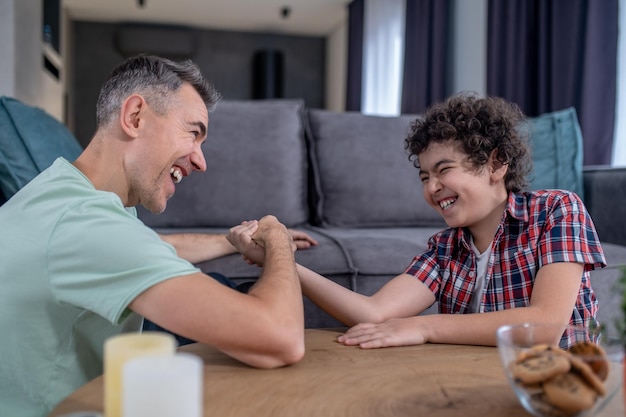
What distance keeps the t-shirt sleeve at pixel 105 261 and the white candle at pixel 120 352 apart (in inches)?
10.0

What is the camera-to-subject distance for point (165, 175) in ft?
3.86

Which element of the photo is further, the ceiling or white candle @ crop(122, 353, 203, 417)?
the ceiling

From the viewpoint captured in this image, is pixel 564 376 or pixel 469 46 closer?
pixel 564 376

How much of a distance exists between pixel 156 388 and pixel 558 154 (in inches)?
92.3

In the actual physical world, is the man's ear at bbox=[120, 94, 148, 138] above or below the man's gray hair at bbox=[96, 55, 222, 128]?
below

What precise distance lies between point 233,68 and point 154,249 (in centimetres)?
757

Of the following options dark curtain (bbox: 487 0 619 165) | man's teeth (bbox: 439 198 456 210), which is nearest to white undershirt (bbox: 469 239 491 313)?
man's teeth (bbox: 439 198 456 210)

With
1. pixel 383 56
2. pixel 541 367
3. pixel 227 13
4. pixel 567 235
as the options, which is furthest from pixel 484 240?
pixel 227 13

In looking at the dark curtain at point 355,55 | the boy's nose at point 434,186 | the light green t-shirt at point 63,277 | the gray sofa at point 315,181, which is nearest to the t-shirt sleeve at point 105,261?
the light green t-shirt at point 63,277

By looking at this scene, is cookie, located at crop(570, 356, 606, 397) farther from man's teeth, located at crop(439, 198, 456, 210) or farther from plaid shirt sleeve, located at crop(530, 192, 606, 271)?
man's teeth, located at crop(439, 198, 456, 210)

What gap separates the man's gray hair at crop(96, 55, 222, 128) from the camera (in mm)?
1150

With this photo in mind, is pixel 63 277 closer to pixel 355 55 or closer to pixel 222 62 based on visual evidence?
pixel 355 55

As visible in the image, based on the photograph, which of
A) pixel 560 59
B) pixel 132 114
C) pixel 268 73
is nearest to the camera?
pixel 132 114

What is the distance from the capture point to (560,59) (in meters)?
3.27
